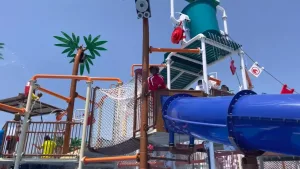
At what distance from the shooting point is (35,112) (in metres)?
17.7

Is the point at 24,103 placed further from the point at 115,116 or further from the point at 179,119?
the point at 179,119

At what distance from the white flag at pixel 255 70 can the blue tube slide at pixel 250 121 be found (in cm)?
862

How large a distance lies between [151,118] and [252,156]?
3.76 meters

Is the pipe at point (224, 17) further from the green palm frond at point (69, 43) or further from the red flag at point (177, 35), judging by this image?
the green palm frond at point (69, 43)

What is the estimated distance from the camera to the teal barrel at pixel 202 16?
43.1 ft

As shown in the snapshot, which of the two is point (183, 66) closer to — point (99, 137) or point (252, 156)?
point (99, 137)

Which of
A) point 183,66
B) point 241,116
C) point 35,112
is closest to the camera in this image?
point 241,116

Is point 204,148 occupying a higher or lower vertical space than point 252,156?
higher

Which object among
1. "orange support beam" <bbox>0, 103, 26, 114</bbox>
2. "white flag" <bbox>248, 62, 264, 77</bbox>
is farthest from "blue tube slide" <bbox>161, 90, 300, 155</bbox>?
"white flag" <bbox>248, 62, 264, 77</bbox>

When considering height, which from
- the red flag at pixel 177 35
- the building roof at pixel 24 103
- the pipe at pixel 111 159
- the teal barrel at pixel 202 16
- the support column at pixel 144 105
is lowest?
the pipe at pixel 111 159

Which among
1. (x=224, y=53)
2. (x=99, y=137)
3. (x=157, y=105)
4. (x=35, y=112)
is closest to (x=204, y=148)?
(x=157, y=105)

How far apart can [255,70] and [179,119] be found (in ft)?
28.2

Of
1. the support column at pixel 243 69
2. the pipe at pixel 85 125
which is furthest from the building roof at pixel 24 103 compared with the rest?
the support column at pixel 243 69

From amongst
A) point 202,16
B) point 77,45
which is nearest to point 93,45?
point 77,45
